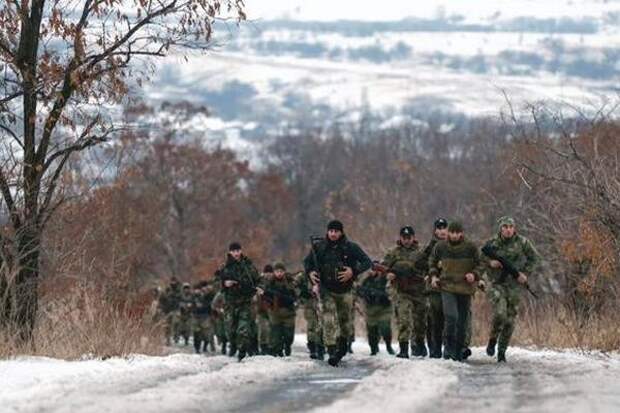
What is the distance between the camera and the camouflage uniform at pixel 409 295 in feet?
73.0

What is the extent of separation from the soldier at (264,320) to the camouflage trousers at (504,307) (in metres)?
6.34

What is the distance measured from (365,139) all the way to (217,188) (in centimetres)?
8193

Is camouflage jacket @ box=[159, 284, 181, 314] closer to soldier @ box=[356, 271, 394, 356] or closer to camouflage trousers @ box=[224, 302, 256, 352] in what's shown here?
soldier @ box=[356, 271, 394, 356]

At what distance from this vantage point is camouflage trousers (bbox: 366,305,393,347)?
26469mm

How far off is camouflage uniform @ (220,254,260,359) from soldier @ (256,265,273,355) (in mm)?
2192

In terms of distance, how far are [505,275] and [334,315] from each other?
7.94 ft

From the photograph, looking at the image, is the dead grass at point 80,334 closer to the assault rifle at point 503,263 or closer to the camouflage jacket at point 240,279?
the camouflage jacket at point 240,279

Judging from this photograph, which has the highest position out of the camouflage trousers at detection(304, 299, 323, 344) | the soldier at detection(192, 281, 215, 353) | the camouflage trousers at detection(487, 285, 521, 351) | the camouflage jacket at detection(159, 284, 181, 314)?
the camouflage trousers at detection(487, 285, 521, 351)

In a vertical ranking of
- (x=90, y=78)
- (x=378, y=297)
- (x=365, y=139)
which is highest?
(x=90, y=78)

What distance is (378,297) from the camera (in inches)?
1070

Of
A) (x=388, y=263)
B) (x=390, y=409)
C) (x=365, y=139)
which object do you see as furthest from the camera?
(x=365, y=139)

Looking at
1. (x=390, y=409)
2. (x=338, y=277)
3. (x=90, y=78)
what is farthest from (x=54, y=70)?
(x=390, y=409)

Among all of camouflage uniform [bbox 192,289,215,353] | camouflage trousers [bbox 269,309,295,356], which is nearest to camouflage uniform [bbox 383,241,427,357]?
camouflage trousers [bbox 269,309,295,356]

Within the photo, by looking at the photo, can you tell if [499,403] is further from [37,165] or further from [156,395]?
[37,165]
